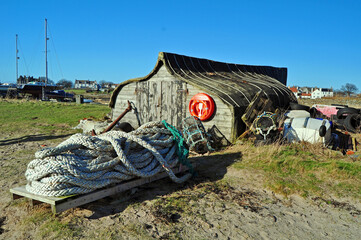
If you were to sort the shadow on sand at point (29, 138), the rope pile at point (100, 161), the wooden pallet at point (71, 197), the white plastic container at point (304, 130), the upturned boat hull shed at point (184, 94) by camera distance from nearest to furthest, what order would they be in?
the wooden pallet at point (71, 197) < the rope pile at point (100, 161) < the white plastic container at point (304, 130) < the upturned boat hull shed at point (184, 94) < the shadow on sand at point (29, 138)

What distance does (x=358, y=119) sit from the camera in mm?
11039

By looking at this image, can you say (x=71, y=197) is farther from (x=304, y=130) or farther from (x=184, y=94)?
(x=184, y=94)

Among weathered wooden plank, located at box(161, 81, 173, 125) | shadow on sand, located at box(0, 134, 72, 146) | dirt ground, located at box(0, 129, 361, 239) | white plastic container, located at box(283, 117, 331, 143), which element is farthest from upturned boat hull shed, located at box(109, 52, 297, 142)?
dirt ground, located at box(0, 129, 361, 239)

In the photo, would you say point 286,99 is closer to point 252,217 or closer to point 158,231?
point 252,217

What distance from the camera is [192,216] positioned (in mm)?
4523

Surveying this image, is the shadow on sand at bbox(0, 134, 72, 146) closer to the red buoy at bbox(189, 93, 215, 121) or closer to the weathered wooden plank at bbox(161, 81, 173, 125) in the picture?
the weathered wooden plank at bbox(161, 81, 173, 125)

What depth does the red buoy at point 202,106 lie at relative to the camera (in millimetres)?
10086

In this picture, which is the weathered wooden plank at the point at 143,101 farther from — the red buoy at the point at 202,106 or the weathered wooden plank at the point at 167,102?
the red buoy at the point at 202,106

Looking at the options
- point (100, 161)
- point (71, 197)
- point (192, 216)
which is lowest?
point (192, 216)

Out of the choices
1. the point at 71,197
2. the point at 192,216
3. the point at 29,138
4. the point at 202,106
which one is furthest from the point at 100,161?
the point at 29,138

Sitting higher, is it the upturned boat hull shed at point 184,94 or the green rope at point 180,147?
the upturned boat hull shed at point 184,94

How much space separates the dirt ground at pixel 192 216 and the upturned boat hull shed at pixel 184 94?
4089 mm

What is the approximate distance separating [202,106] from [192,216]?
20.1 ft

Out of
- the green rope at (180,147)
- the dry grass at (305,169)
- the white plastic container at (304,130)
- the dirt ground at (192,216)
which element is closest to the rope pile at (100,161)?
the green rope at (180,147)
